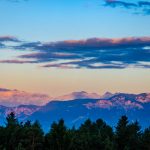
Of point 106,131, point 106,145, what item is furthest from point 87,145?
point 106,131

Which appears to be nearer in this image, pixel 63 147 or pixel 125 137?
pixel 63 147

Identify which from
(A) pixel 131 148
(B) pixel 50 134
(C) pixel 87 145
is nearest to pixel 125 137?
(A) pixel 131 148

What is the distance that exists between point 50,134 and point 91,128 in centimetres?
4384

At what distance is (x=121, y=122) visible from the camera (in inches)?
5064

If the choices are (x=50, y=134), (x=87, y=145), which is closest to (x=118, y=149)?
(x=87, y=145)

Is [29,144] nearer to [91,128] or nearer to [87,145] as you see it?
[87,145]

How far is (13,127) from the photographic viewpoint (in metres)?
112

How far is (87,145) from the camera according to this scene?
387 ft

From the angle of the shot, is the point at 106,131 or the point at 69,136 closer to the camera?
the point at 69,136

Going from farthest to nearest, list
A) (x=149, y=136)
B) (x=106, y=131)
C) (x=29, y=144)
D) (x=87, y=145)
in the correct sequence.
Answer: (x=106, y=131) → (x=149, y=136) → (x=87, y=145) → (x=29, y=144)

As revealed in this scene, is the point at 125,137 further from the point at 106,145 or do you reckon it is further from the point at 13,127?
the point at 13,127

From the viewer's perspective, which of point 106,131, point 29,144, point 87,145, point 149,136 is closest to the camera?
point 29,144

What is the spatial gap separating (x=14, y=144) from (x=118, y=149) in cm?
3097

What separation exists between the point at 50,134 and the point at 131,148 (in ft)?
83.4
